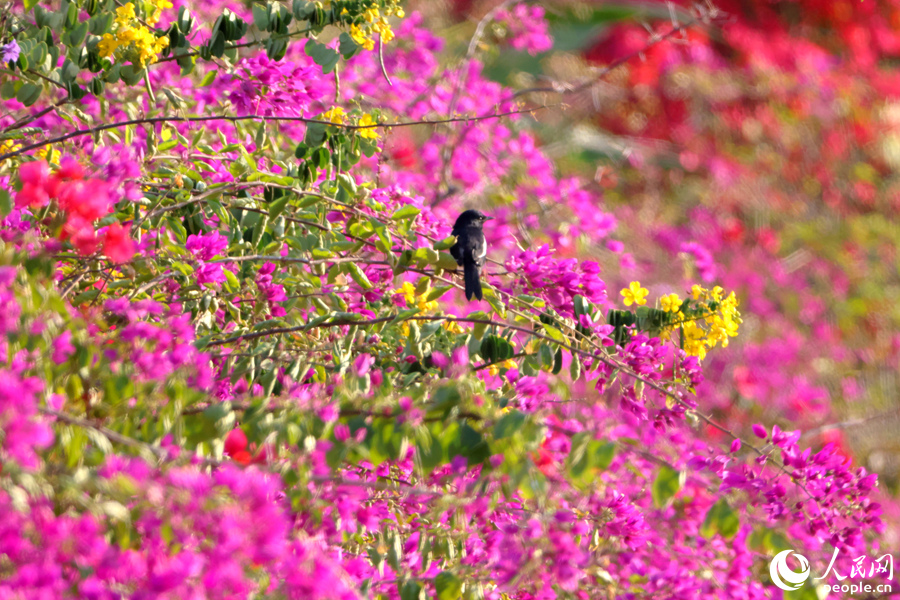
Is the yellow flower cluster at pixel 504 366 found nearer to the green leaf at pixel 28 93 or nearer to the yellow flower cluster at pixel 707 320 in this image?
the yellow flower cluster at pixel 707 320

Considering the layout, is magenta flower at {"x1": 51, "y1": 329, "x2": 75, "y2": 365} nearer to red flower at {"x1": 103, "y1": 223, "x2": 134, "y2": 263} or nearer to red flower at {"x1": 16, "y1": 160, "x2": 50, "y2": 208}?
red flower at {"x1": 103, "y1": 223, "x2": 134, "y2": 263}

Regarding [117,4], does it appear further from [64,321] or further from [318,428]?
[318,428]

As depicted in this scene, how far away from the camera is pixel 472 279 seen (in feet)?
6.50

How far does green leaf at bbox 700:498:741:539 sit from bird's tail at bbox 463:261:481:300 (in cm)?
81

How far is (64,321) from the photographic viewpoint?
1.36 meters

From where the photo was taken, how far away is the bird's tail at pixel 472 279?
6.39 feet

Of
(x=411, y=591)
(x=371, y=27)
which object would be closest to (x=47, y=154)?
(x=371, y=27)

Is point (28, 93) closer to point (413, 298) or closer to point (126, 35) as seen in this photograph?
point (126, 35)

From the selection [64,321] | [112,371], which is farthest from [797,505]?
[64,321]

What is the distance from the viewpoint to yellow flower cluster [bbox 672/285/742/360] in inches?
77.8

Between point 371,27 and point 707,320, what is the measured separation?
1.18 meters

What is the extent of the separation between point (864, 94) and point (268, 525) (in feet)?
29.5

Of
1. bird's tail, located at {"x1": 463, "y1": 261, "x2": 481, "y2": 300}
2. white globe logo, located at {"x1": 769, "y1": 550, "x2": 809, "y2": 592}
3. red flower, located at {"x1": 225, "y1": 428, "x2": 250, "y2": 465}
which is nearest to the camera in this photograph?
red flower, located at {"x1": 225, "y1": 428, "x2": 250, "y2": 465}

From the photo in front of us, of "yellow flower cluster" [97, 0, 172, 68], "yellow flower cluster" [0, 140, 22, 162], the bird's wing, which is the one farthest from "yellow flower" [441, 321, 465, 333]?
"yellow flower cluster" [0, 140, 22, 162]
